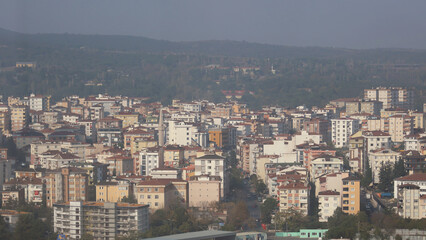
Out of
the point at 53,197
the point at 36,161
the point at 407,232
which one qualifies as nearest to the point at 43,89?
the point at 36,161

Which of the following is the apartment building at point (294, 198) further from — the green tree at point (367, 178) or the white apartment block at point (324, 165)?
the green tree at point (367, 178)

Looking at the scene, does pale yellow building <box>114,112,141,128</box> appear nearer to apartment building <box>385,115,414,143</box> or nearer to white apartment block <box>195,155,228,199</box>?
apartment building <box>385,115,414,143</box>

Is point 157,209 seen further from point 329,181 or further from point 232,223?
point 329,181

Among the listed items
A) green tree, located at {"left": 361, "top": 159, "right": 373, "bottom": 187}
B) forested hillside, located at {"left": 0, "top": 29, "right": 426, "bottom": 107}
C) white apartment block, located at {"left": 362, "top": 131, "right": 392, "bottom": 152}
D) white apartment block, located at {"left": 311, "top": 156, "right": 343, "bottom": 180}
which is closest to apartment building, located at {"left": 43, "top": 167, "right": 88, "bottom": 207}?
white apartment block, located at {"left": 311, "top": 156, "right": 343, "bottom": 180}

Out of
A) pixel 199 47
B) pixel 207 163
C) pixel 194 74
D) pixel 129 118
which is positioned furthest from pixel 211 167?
pixel 199 47

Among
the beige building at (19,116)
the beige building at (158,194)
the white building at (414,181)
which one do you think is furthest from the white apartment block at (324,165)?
the beige building at (19,116)

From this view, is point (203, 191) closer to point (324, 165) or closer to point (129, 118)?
point (324, 165)

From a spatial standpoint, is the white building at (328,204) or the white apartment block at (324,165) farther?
the white apartment block at (324,165)
